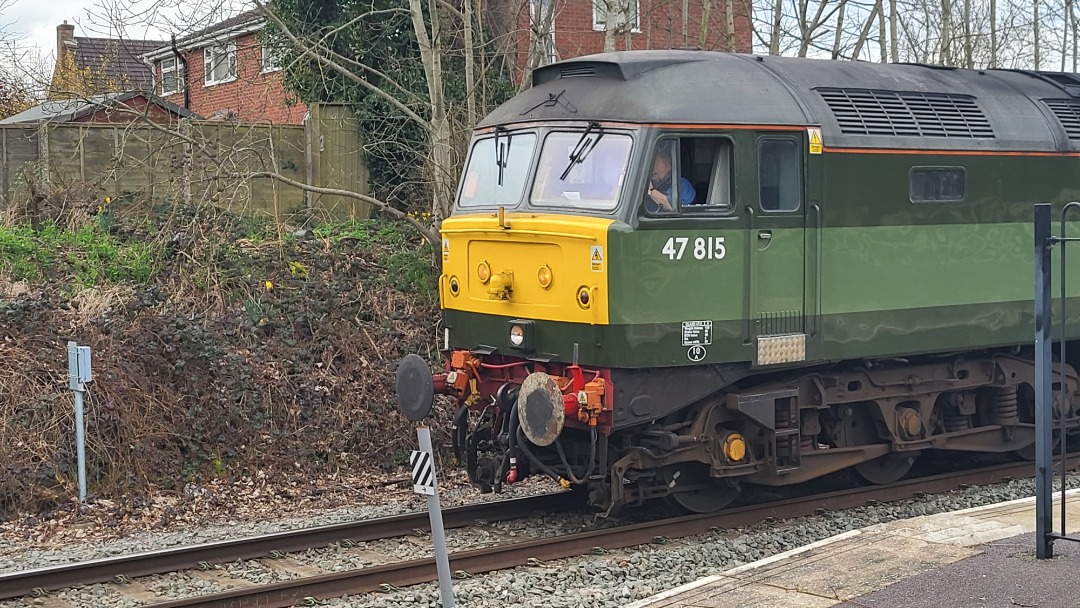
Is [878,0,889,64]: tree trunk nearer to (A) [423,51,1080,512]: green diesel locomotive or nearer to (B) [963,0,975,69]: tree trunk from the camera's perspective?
(B) [963,0,975,69]: tree trunk

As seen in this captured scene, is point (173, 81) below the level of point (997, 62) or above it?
below

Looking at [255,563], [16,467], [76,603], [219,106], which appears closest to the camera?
[76,603]

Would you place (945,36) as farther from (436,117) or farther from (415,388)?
(415,388)

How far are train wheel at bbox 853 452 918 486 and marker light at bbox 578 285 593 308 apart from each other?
342cm

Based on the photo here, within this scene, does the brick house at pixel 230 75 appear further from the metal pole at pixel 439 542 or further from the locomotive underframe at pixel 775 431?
the metal pole at pixel 439 542

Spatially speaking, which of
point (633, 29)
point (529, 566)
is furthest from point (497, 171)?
point (633, 29)

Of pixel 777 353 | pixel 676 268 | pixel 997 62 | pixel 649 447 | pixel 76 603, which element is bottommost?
pixel 76 603

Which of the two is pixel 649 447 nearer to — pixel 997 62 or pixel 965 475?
pixel 965 475

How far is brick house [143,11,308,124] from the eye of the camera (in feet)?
46.3

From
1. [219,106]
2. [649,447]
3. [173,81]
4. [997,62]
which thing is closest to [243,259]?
→ [173,81]

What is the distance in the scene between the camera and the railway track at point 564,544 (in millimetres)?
7504

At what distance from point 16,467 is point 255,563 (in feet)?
10.0

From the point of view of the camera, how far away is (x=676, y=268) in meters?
8.70

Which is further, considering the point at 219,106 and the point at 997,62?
the point at 997,62
